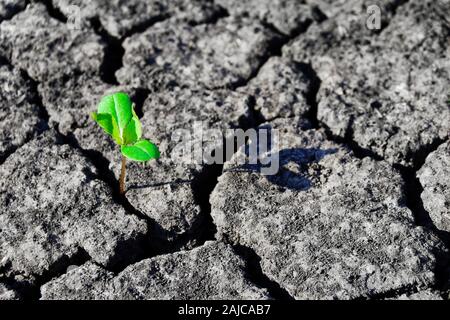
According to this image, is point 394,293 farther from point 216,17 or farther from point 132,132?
point 216,17

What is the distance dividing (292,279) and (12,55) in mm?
1695

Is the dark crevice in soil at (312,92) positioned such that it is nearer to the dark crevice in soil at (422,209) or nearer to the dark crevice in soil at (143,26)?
the dark crevice in soil at (422,209)

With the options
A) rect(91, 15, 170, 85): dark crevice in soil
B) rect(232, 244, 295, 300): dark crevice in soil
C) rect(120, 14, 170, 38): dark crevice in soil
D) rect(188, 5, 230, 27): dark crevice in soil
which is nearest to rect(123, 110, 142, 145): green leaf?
rect(232, 244, 295, 300): dark crevice in soil

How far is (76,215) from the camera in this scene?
2229 millimetres

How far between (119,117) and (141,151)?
170 mm

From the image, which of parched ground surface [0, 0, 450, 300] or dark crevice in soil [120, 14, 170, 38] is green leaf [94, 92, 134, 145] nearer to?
parched ground surface [0, 0, 450, 300]

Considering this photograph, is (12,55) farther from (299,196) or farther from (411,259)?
(411,259)

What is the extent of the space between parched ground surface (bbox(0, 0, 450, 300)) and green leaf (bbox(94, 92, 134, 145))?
0.24m

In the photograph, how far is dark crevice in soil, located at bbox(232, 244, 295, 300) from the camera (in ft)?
6.65

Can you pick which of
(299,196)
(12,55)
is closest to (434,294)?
(299,196)

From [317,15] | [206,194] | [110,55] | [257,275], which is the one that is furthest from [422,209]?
[110,55]

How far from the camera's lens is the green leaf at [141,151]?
2.04 m

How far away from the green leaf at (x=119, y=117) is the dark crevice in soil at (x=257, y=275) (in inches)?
21.3
